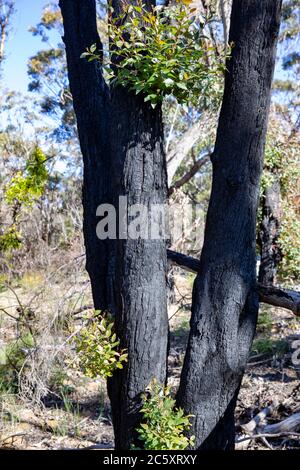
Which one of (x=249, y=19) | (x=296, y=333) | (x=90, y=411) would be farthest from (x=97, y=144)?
(x=296, y=333)

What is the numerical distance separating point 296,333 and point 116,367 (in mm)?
4944

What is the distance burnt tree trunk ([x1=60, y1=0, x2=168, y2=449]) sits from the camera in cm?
300

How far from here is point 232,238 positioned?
308 centimetres

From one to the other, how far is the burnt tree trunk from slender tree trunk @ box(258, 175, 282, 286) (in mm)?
4484

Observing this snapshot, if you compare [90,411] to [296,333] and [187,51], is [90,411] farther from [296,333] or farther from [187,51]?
[187,51]

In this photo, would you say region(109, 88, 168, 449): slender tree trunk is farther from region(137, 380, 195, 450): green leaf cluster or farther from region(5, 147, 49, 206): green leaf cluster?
region(5, 147, 49, 206): green leaf cluster

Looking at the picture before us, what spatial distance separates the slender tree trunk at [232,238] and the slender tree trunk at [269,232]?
14.5 ft

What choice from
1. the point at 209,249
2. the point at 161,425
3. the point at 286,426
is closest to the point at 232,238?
the point at 209,249

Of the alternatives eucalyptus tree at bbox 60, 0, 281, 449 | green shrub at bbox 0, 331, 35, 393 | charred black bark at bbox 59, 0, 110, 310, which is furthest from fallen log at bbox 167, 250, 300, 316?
green shrub at bbox 0, 331, 35, 393

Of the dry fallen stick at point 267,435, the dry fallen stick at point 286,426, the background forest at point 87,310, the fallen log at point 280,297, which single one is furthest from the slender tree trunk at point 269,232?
the fallen log at point 280,297

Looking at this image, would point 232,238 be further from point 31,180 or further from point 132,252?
point 31,180

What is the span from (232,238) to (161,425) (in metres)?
1.12

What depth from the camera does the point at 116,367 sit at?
9.95 feet

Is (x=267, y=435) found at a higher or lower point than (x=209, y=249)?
lower
